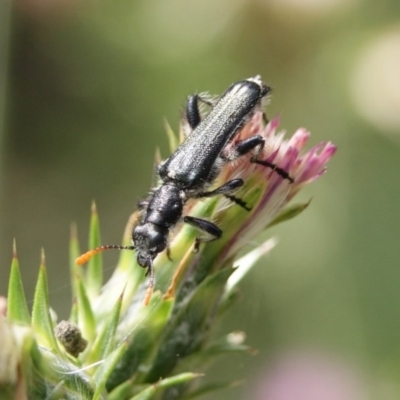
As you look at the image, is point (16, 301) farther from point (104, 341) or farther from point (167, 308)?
point (167, 308)

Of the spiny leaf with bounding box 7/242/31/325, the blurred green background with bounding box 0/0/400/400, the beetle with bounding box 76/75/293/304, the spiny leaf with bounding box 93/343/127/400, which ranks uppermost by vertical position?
the blurred green background with bounding box 0/0/400/400

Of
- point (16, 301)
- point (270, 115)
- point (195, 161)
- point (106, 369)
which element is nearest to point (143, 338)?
point (106, 369)

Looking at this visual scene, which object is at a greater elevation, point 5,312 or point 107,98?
point 107,98

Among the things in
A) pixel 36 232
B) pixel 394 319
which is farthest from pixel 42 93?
pixel 394 319

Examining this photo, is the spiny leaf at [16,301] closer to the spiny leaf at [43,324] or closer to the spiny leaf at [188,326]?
the spiny leaf at [43,324]

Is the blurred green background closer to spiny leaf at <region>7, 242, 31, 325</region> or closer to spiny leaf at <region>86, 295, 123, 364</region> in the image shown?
spiny leaf at <region>86, 295, 123, 364</region>

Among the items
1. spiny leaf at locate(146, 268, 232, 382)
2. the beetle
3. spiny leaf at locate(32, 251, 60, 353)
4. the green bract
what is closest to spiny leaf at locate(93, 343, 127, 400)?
the green bract

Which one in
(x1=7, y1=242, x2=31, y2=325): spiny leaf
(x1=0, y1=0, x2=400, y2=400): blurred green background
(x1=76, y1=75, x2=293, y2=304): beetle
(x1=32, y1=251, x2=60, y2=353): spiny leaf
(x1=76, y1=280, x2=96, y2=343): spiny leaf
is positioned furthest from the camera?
(x1=0, y1=0, x2=400, y2=400): blurred green background

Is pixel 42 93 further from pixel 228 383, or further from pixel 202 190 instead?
pixel 228 383
